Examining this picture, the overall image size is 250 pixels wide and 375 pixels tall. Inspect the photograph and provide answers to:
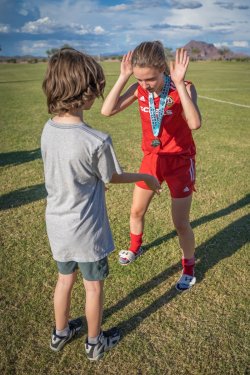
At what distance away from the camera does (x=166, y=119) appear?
3.09 m

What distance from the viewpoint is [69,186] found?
6.99ft

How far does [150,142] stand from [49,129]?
4.51ft

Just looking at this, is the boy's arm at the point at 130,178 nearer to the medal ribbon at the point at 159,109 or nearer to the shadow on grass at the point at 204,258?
the medal ribbon at the point at 159,109

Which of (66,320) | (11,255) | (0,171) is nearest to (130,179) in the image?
(66,320)

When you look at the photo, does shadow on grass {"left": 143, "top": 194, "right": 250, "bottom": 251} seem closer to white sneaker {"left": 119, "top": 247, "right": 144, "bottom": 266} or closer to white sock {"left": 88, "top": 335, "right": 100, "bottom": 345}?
white sneaker {"left": 119, "top": 247, "right": 144, "bottom": 266}

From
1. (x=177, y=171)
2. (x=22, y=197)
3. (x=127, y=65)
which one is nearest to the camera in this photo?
(x=127, y=65)

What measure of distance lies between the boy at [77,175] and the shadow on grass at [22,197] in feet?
10.2

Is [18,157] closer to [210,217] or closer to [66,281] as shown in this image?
[210,217]

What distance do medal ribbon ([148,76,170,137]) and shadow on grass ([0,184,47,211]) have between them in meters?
3.06

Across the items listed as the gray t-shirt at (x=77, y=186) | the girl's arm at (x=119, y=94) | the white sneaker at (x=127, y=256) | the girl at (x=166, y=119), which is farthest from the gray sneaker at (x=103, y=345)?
the girl's arm at (x=119, y=94)

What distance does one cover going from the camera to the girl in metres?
2.74

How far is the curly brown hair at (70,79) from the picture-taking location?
6.42ft

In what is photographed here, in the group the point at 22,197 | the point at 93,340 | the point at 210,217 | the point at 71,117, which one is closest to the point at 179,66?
the point at 71,117

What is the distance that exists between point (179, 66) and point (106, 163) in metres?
1.10
